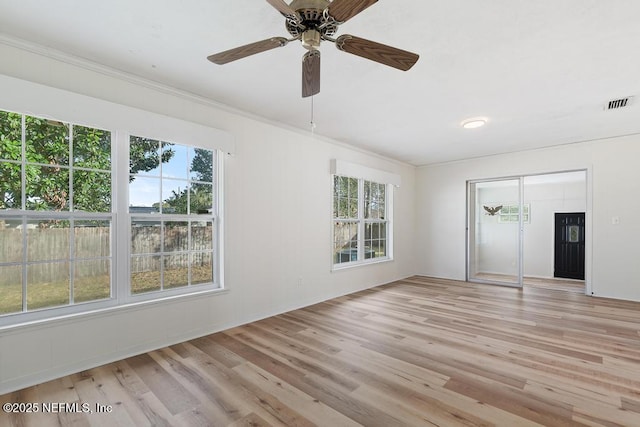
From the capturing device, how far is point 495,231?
6.14 metres

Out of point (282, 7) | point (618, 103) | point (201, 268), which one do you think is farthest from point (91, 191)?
point (618, 103)

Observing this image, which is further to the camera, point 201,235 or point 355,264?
point 355,264

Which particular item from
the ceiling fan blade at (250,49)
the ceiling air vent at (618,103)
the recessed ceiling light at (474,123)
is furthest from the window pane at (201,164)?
the ceiling air vent at (618,103)

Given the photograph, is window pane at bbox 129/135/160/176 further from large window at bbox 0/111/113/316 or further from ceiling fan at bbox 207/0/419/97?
ceiling fan at bbox 207/0/419/97

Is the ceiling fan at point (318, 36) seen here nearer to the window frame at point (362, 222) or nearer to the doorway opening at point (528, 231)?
the window frame at point (362, 222)

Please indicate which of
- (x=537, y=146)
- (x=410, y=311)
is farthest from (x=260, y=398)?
(x=537, y=146)

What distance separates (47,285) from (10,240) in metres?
0.44

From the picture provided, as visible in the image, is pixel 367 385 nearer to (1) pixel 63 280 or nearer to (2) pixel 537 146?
(1) pixel 63 280

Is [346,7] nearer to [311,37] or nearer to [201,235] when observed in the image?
[311,37]

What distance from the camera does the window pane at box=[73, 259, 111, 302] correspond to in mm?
2609

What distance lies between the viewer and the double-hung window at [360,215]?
5.16m

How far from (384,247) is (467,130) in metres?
2.82

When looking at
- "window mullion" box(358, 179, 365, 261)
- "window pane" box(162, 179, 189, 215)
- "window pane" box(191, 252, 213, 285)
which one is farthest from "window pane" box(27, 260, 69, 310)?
"window mullion" box(358, 179, 365, 261)

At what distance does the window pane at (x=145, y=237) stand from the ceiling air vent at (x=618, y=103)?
5.13 meters
